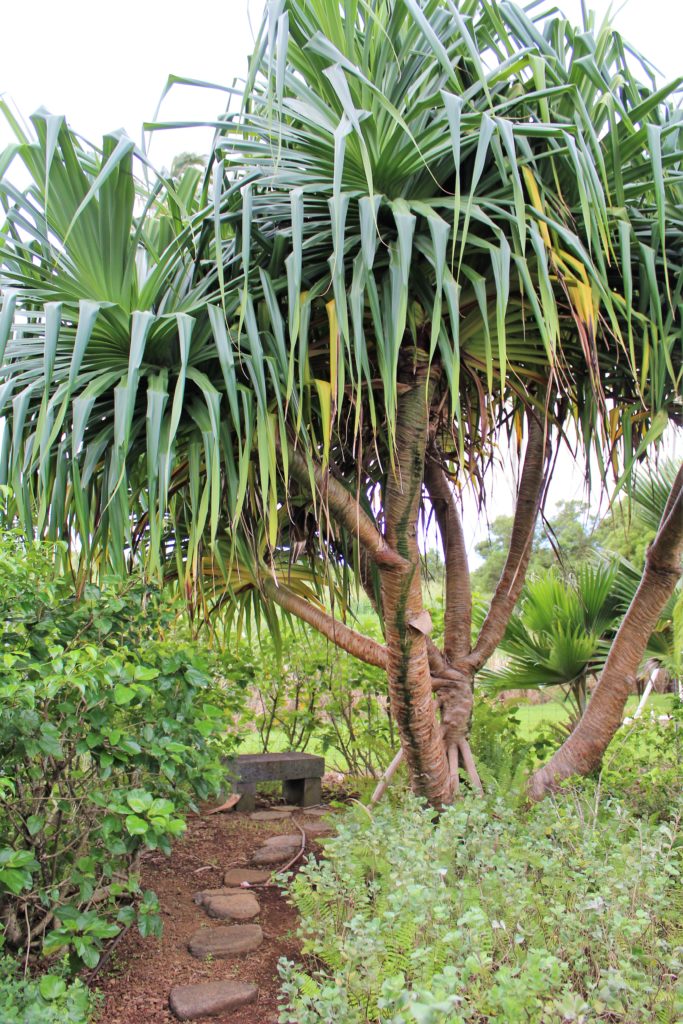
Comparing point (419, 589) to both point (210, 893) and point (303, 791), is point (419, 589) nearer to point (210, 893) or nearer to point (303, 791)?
point (210, 893)

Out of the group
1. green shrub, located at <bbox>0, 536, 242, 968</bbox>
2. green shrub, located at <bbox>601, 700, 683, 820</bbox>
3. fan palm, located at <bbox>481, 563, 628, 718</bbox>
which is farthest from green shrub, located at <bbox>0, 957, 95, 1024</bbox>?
fan palm, located at <bbox>481, 563, 628, 718</bbox>

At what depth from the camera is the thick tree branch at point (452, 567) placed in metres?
3.34

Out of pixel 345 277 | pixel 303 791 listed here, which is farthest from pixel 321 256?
pixel 303 791

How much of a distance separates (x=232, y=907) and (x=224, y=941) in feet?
Answer: 0.99

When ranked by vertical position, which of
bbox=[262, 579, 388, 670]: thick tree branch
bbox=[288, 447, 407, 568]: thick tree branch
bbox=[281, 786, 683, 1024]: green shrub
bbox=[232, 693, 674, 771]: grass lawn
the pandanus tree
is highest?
the pandanus tree

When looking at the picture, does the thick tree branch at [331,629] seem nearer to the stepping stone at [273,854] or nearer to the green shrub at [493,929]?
the green shrub at [493,929]

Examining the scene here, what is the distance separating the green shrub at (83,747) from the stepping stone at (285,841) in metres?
1.17

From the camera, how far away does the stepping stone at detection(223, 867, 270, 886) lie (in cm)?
313

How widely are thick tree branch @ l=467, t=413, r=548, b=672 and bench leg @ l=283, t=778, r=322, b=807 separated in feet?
6.13

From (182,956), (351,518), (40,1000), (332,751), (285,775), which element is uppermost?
(351,518)

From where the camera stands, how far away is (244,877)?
10.4 ft

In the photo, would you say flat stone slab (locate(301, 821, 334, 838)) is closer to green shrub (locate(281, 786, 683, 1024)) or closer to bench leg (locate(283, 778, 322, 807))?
bench leg (locate(283, 778, 322, 807))

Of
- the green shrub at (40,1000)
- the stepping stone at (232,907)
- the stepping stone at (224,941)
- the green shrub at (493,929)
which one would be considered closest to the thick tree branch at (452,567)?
the green shrub at (493,929)

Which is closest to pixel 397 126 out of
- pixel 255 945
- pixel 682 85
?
pixel 682 85
